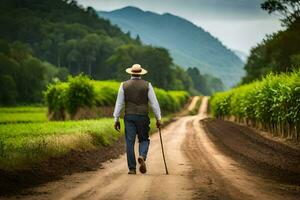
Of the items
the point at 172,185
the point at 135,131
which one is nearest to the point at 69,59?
the point at 135,131

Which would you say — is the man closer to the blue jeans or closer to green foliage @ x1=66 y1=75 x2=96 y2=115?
the blue jeans

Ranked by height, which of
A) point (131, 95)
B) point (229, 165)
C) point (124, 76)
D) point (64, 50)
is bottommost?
Result: point (229, 165)

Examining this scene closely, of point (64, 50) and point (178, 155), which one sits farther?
point (64, 50)

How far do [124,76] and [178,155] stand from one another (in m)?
127

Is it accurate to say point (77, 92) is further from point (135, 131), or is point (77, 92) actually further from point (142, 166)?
point (142, 166)

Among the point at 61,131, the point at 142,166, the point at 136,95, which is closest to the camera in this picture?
the point at 142,166

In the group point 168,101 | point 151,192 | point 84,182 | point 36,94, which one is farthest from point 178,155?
point 36,94

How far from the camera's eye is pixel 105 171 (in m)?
14.4

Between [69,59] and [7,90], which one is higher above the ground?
[69,59]

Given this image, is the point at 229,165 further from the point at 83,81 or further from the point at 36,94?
the point at 36,94

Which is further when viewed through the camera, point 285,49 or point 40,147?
point 285,49

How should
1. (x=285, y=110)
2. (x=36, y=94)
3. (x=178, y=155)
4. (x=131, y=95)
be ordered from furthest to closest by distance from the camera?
(x=36, y=94), (x=285, y=110), (x=178, y=155), (x=131, y=95)

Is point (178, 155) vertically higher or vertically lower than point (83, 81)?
lower

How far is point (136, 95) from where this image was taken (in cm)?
1419
